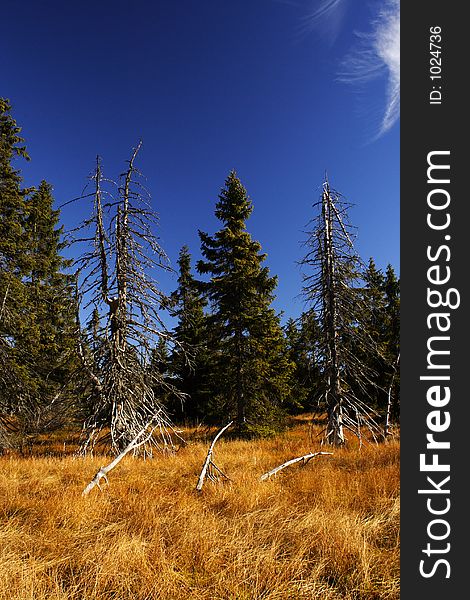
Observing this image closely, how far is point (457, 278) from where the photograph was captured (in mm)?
3004

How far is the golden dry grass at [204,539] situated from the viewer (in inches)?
105

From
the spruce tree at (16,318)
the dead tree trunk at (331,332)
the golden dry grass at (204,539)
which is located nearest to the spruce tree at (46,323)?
the spruce tree at (16,318)

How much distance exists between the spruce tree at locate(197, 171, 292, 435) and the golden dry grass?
26.1 feet

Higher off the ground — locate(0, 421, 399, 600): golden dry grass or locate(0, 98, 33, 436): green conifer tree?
locate(0, 98, 33, 436): green conifer tree

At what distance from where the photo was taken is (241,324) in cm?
1427

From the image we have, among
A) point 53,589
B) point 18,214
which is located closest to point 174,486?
point 53,589

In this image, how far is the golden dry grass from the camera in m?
2.66

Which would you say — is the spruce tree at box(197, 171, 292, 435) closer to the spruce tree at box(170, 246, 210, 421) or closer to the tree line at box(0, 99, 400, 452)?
the tree line at box(0, 99, 400, 452)

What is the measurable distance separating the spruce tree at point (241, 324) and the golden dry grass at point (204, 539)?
313 inches

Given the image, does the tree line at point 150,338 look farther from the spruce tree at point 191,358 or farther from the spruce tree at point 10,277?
the spruce tree at point 191,358

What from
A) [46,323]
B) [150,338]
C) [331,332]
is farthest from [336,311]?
[46,323]

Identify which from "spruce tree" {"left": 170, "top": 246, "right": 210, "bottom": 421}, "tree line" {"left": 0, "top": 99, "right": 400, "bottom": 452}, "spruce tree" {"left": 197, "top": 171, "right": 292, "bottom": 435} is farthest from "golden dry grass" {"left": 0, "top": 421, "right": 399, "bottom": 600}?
"spruce tree" {"left": 170, "top": 246, "right": 210, "bottom": 421}

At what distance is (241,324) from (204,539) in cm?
1102

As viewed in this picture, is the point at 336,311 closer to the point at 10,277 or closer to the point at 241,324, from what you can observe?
the point at 241,324
